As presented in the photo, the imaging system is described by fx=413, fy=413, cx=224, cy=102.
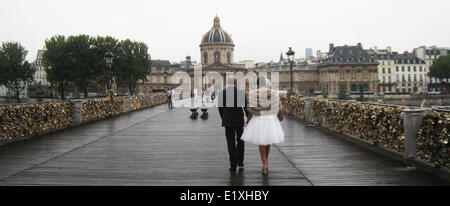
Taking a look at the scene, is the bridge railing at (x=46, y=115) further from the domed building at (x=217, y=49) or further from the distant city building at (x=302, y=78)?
the distant city building at (x=302, y=78)

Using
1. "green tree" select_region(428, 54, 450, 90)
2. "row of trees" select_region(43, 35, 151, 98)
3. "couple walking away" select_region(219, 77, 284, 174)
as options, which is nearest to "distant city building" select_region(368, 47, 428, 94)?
"green tree" select_region(428, 54, 450, 90)

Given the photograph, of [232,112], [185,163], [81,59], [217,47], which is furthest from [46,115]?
[217,47]

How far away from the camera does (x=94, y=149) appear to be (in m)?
10.8

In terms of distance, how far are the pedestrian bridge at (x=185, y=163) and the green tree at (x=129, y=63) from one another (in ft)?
174

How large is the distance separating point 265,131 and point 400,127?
3.49 m

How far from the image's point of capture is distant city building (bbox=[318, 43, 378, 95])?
349 feet

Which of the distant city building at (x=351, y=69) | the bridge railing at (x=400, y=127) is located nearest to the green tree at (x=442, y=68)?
the distant city building at (x=351, y=69)

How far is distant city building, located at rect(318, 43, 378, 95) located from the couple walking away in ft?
336

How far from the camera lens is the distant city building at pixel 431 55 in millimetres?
104812

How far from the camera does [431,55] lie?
4186 inches

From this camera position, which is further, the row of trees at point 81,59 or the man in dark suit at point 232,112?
the row of trees at point 81,59

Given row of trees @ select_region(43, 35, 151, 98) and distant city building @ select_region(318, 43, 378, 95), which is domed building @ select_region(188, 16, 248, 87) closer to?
distant city building @ select_region(318, 43, 378, 95)

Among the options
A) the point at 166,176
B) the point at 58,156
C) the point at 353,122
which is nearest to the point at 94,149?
the point at 58,156
